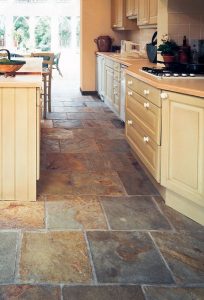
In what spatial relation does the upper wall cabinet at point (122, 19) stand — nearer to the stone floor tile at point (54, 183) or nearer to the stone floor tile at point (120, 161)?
the stone floor tile at point (120, 161)

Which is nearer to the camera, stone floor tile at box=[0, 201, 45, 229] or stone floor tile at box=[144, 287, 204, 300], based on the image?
stone floor tile at box=[144, 287, 204, 300]

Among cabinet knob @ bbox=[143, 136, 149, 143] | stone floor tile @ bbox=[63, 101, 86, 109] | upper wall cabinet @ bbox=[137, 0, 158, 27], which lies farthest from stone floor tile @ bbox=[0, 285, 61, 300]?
stone floor tile @ bbox=[63, 101, 86, 109]

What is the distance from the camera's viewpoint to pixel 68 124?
6.64 metres

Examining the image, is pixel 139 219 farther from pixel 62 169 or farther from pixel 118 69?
pixel 118 69

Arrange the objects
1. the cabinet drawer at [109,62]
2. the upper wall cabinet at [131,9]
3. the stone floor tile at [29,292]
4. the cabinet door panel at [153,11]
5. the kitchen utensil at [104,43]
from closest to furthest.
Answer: the stone floor tile at [29,292]
the cabinet door panel at [153,11]
the upper wall cabinet at [131,9]
the cabinet drawer at [109,62]
the kitchen utensil at [104,43]

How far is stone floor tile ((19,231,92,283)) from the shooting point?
2416 millimetres

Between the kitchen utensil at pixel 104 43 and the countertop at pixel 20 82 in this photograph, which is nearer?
the countertop at pixel 20 82

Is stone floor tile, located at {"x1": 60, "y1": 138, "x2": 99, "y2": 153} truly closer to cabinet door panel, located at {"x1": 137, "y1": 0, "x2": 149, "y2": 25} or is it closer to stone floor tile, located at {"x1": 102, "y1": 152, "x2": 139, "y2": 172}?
stone floor tile, located at {"x1": 102, "y1": 152, "x2": 139, "y2": 172}

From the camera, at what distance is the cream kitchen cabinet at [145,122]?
11.4ft

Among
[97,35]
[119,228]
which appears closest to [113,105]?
[97,35]

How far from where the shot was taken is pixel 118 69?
6.81 m

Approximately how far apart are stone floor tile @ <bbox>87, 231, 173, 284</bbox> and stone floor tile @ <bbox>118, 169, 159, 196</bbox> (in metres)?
0.85

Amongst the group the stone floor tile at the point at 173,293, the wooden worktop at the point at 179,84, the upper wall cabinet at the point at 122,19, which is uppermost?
the upper wall cabinet at the point at 122,19

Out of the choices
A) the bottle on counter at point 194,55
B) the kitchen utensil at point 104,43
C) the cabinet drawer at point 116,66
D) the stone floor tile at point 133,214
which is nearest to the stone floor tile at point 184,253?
the stone floor tile at point 133,214
